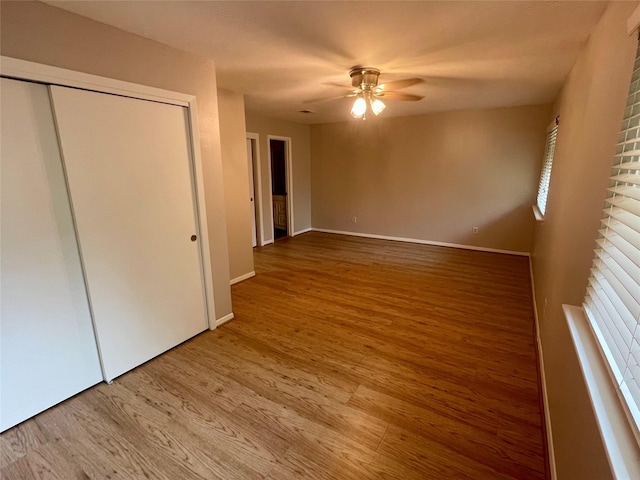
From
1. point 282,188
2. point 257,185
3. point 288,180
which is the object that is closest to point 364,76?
point 257,185

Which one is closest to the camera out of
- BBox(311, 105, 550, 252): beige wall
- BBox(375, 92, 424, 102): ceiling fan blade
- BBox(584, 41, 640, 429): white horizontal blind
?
BBox(584, 41, 640, 429): white horizontal blind

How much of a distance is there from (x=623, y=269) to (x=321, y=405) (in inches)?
65.7

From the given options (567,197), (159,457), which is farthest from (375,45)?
(159,457)

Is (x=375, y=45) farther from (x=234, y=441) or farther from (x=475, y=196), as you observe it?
(x=475, y=196)

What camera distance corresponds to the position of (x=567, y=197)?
78.2 inches

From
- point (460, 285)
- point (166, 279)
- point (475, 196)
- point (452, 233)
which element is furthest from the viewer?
point (452, 233)

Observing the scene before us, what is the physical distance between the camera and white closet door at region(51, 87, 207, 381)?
6.21ft

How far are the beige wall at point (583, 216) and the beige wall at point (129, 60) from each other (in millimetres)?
2552

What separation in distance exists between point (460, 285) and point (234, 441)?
3.10 meters

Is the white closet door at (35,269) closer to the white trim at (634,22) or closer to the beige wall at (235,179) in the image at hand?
the beige wall at (235,179)

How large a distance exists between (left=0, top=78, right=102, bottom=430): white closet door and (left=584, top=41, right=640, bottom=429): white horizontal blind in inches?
105

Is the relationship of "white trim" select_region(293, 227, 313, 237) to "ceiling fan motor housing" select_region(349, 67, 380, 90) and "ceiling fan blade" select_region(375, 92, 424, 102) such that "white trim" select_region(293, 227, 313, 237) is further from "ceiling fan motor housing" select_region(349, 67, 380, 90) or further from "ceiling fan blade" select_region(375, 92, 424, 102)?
"ceiling fan motor housing" select_region(349, 67, 380, 90)

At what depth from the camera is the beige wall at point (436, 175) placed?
15.4ft

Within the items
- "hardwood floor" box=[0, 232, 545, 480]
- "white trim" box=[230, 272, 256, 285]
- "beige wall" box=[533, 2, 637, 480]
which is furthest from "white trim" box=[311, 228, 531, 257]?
"beige wall" box=[533, 2, 637, 480]
